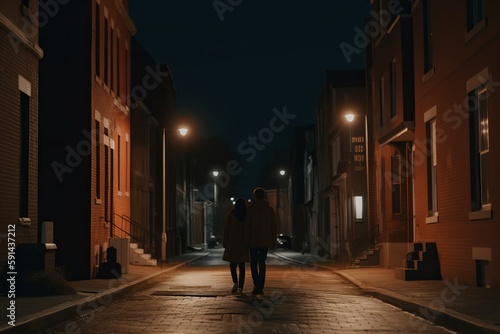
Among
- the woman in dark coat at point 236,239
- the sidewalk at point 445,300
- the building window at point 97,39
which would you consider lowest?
the sidewalk at point 445,300

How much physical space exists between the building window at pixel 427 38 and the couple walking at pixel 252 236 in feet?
25.0

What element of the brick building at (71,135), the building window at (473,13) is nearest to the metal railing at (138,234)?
the brick building at (71,135)

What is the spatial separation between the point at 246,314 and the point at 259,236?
12.9 feet

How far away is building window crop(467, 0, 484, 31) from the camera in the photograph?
18.8m

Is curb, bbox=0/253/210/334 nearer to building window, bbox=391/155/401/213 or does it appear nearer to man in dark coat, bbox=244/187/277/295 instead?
man in dark coat, bbox=244/187/277/295

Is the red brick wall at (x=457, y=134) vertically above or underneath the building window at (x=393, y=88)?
underneath

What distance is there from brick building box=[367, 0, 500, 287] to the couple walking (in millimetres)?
4267

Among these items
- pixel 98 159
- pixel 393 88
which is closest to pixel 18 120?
pixel 98 159

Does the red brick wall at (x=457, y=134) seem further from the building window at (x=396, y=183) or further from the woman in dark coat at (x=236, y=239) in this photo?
the building window at (x=396, y=183)

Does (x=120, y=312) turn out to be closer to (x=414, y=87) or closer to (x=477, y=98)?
(x=477, y=98)

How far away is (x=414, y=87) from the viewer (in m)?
25.5

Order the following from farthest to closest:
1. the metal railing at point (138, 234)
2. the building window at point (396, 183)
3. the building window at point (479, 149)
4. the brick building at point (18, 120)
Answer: the metal railing at point (138, 234), the building window at point (396, 183), the building window at point (479, 149), the brick building at point (18, 120)

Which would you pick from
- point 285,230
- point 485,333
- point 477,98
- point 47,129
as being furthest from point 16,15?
point 285,230

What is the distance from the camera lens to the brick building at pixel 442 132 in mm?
17938
